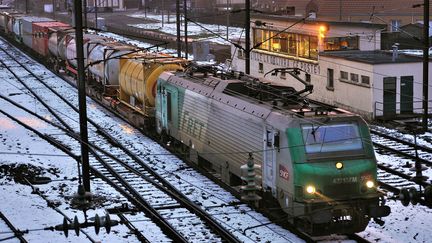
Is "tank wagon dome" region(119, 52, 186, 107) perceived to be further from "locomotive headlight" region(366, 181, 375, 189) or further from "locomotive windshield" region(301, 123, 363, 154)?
"locomotive headlight" region(366, 181, 375, 189)

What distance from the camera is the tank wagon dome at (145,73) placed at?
3095 centimetres

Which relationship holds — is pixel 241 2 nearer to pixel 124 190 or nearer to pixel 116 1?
pixel 116 1

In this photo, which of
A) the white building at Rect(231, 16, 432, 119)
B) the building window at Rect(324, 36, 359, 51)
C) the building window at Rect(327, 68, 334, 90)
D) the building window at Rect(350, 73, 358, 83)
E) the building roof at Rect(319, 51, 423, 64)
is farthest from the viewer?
the building window at Rect(324, 36, 359, 51)

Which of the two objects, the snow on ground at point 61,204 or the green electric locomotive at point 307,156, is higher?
the green electric locomotive at point 307,156

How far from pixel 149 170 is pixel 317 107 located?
26.6 feet

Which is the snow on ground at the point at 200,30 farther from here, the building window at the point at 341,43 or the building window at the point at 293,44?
the building window at the point at 341,43

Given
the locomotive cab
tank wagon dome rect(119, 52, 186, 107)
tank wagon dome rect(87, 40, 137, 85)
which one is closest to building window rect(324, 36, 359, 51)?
tank wagon dome rect(87, 40, 137, 85)

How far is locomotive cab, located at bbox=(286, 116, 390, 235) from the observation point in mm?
17562

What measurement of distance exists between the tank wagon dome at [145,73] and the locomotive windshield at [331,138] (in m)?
13.0

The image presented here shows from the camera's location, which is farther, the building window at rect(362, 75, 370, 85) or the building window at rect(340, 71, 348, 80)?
the building window at rect(340, 71, 348, 80)

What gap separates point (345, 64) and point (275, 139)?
60.8ft

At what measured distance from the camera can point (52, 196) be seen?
22.8 m

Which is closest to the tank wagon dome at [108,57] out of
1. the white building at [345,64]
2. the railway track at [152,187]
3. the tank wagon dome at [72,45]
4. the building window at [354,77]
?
the tank wagon dome at [72,45]

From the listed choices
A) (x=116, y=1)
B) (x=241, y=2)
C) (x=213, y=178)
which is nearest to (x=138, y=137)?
(x=213, y=178)
